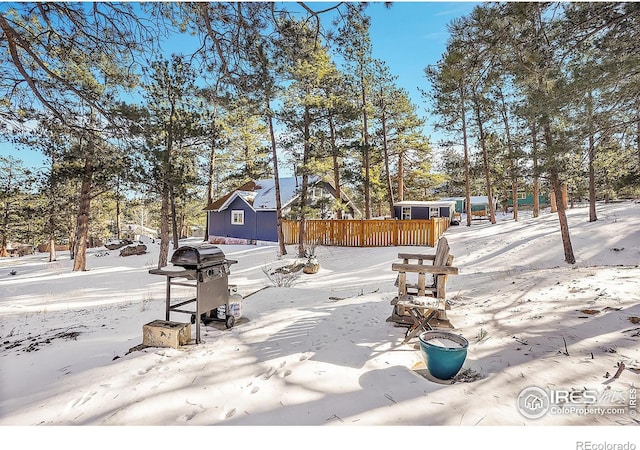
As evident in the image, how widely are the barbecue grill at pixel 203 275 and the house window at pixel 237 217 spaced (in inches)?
544

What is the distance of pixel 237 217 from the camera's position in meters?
17.7

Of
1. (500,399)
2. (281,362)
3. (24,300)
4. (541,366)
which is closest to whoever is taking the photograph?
(500,399)

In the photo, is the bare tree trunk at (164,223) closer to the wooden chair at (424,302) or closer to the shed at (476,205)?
the wooden chair at (424,302)

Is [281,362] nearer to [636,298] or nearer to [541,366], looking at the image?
[541,366]

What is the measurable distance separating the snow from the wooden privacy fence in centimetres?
587

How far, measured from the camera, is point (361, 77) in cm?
1339

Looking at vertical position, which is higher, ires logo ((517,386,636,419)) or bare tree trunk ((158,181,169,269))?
bare tree trunk ((158,181,169,269))

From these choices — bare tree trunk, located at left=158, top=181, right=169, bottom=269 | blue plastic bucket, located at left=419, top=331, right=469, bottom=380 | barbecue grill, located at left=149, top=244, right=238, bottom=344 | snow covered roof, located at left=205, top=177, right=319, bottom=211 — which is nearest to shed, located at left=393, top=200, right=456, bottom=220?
snow covered roof, located at left=205, top=177, right=319, bottom=211

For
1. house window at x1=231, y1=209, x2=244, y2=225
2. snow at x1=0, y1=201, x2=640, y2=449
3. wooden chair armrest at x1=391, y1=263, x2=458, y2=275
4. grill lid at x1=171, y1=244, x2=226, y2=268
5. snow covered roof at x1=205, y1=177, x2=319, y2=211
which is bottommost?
snow at x1=0, y1=201, x2=640, y2=449

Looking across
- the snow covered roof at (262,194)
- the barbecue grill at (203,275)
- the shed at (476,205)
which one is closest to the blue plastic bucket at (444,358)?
the barbecue grill at (203,275)

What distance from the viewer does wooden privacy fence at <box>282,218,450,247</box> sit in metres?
11.3

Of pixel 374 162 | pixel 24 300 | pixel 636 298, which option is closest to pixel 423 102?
pixel 374 162

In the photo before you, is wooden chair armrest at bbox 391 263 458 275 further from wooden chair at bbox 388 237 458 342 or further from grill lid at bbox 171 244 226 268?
grill lid at bbox 171 244 226 268

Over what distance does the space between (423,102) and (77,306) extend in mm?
17668
